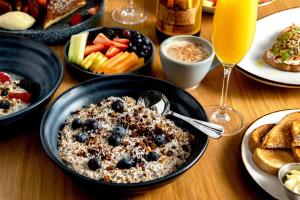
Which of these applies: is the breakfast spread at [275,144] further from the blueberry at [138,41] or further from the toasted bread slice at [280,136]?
the blueberry at [138,41]

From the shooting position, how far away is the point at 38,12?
5.50 ft

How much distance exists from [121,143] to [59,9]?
0.73 m

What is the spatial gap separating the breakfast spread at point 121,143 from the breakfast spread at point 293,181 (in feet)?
0.77

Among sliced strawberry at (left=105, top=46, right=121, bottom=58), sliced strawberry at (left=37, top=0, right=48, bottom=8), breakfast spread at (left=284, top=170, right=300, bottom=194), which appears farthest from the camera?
sliced strawberry at (left=37, top=0, right=48, bottom=8)

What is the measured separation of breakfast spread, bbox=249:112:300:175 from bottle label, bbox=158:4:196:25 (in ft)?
1.63

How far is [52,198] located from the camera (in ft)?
3.48

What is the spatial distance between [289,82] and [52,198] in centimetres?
75

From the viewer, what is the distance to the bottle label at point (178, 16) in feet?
4.97

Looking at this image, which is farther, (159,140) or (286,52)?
(286,52)

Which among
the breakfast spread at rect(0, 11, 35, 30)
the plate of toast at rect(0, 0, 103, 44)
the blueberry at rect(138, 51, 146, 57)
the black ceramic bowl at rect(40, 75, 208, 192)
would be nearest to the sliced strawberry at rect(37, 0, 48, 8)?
the plate of toast at rect(0, 0, 103, 44)

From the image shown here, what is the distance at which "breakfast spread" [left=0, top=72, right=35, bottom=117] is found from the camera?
1232mm

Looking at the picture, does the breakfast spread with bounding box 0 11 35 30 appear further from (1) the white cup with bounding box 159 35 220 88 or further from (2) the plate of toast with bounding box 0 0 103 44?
(1) the white cup with bounding box 159 35 220 88

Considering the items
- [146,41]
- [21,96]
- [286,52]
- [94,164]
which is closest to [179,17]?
[146,41]

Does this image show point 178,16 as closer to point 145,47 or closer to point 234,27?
point 145,47
